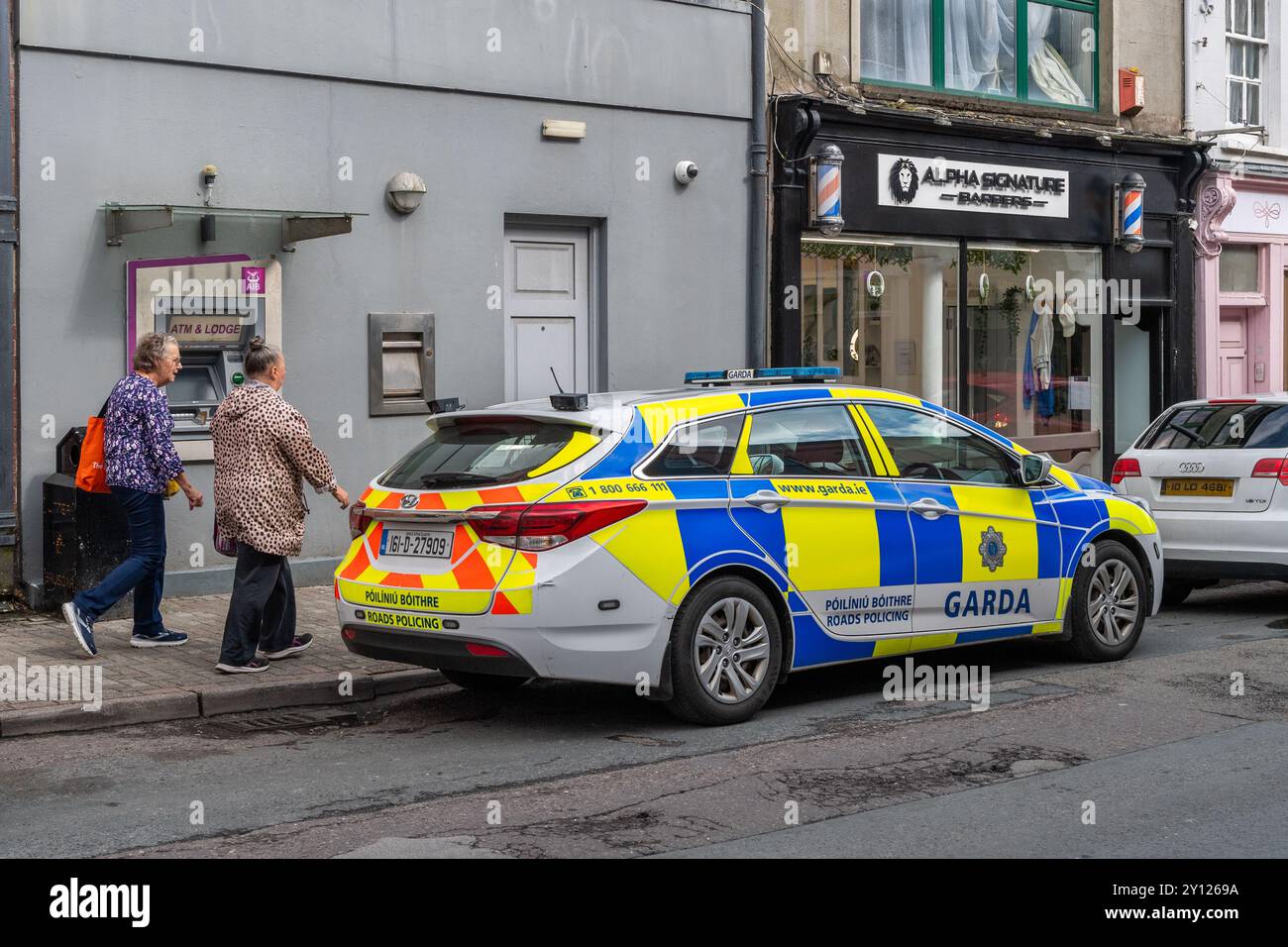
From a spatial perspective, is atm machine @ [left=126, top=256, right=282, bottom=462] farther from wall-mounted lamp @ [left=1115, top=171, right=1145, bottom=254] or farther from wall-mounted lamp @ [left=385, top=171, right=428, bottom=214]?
wall-mounted lamp @ [left=1115, top=171, right=1145, bottom=254]

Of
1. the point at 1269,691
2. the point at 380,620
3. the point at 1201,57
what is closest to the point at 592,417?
the point at 380,620

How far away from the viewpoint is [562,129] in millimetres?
13867

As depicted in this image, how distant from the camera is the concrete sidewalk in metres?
8.12

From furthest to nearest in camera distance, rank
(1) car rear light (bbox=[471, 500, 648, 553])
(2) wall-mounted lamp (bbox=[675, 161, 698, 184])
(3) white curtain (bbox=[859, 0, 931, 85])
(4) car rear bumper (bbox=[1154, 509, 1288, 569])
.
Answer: (3) white curtain (bbox=[859, 0, 931, 85]) < (2) wall-mounted lamp (bbox=[675, 161, 698, 184]) < (4) car rear bumper (bbox=[1154, 509, 1288, 569]) < (1) car rear light (bbox=[471, 500, 648, 553])

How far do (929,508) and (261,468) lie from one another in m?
3.67

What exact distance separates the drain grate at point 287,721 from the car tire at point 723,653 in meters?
1.86

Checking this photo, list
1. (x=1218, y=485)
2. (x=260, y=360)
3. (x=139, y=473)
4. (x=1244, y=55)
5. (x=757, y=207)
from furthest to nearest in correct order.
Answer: (x=1244, y=55)
(x=757, y=207)
(x=1218, y=485)
(x=139, y=473)
(x=260, y=360)

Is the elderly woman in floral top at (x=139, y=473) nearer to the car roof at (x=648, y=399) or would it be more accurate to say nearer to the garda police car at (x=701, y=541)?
the garda police car at (x=701, y=541)

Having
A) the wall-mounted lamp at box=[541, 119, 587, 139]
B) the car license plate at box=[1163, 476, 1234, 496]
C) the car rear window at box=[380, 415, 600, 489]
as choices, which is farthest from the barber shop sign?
the car rear window at box=[380, 415, 600, 489]

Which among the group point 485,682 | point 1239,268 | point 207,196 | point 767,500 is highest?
point 1239,268

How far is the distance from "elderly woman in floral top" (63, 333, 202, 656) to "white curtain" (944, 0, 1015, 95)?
35.1ft

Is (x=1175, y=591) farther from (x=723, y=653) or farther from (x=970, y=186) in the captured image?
(x=970, y=186)

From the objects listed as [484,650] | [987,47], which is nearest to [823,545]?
[484,650]

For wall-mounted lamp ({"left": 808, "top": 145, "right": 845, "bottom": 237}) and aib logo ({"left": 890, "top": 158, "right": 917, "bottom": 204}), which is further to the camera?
aib logo ({"left": 890, "top": 158, "right": 917, "bottom": 204})
